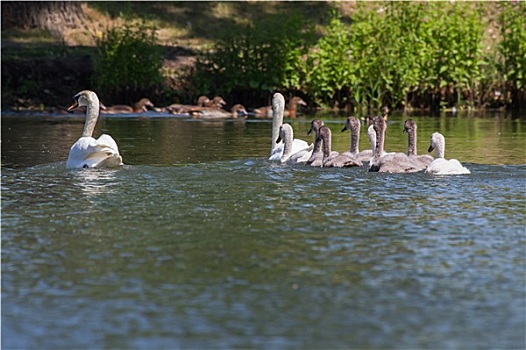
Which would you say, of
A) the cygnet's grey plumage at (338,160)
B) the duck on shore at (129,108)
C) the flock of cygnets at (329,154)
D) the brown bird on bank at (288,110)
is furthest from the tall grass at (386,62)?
the cygnet's grey plumage at (338,160)

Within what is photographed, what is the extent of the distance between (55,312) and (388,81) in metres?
17.6

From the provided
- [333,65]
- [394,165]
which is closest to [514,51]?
[333,65]

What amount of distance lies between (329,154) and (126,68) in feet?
39.0

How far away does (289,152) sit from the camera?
1209cm

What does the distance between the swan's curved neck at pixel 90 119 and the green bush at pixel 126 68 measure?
9828 millimetres

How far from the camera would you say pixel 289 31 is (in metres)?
23.8

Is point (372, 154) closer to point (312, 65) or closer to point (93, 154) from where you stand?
point (93, 154)

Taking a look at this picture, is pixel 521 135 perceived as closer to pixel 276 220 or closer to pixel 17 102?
pixel 276 220

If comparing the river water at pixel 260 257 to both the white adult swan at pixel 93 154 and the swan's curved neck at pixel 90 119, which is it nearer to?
the white adult swan at pixel 93 154

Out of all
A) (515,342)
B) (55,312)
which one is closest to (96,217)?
(55,312)

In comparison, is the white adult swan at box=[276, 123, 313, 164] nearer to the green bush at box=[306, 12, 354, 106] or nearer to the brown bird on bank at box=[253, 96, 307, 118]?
the brown bird on bank at box=[253, 96, 307, 118]

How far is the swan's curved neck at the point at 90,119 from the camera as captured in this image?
1266cm

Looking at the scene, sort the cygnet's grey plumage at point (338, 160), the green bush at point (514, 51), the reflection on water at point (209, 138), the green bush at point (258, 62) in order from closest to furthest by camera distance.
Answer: the cygnet's grey plumage at point (338, 160), the reflection on water at point (209, 138), the green bush at point (514, 51), the green bush at point (258, 62)

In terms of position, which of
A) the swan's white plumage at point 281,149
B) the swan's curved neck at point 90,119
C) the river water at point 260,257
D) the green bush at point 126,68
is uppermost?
the green bush at point 126,68
